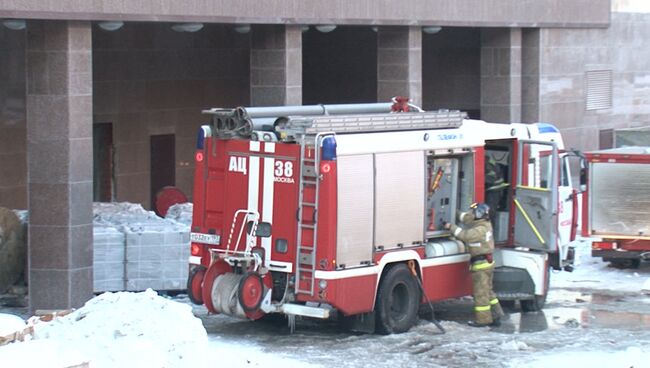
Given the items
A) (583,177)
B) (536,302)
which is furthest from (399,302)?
(583,177)

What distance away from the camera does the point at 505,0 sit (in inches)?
1019

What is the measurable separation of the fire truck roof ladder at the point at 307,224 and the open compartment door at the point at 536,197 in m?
3.94

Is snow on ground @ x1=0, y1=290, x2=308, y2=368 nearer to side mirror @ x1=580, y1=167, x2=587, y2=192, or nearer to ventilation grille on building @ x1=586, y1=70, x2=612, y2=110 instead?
side mirror @ x1=580, y1=167, x2=587, y2=192

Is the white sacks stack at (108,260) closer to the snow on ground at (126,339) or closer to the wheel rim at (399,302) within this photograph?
the wheel rim at (399,302)

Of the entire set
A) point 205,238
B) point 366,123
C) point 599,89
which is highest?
point 599,89

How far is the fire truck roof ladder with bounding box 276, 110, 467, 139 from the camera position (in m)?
15.0

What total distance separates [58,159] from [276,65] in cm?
504

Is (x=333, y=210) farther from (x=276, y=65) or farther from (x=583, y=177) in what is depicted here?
(x=276, y=65)

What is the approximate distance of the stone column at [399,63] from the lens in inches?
922

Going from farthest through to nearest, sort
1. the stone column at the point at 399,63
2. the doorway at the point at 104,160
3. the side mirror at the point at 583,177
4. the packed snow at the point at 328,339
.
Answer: the doorway at the point at 104,160
the stone column at the point at 399,63
the side mirror at the point at 583,177
the packed snow at the point at 328,339

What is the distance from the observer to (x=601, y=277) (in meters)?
21.2

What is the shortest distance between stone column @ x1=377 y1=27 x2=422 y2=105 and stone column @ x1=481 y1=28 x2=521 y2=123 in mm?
3626

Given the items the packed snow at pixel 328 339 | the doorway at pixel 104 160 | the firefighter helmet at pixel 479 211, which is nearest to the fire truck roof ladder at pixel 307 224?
the packed snow at pixel 328 339

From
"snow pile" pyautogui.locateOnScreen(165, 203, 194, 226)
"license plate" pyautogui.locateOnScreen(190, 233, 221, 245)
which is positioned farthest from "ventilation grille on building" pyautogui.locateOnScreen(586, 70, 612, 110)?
"license plate" pyautogui.locateOnScreen(190, 233, 221, 245)
